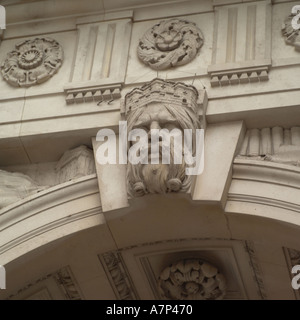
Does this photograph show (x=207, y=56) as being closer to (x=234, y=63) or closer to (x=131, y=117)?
(x=234, y=63)

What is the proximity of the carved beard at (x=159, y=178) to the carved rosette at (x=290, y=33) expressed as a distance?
1372mm

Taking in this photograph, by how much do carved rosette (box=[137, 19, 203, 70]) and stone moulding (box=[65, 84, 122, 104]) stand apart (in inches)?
13.9

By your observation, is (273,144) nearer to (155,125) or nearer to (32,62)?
(155,125)

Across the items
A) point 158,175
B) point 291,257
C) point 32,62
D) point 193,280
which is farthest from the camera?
point 32,62

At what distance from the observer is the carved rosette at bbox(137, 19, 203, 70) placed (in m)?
7.59

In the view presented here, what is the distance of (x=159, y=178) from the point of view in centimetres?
675

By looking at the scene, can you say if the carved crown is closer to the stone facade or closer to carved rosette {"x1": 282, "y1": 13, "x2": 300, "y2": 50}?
the stone facade

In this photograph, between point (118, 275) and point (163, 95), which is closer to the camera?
point (163, 95)

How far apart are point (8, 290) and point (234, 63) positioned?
235 cm

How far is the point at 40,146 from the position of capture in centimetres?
755

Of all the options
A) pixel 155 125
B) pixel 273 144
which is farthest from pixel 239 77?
pixel 155 125

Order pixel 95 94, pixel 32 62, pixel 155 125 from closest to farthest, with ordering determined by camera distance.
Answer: pixel 155 125, pixel 95 94, pixel 32 62

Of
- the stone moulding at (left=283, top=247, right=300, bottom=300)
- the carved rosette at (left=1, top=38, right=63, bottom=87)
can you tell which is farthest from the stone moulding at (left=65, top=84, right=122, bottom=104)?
the stone moulding at (left=283, top=247, right=300, bottom=300)

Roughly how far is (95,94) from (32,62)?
71cm
